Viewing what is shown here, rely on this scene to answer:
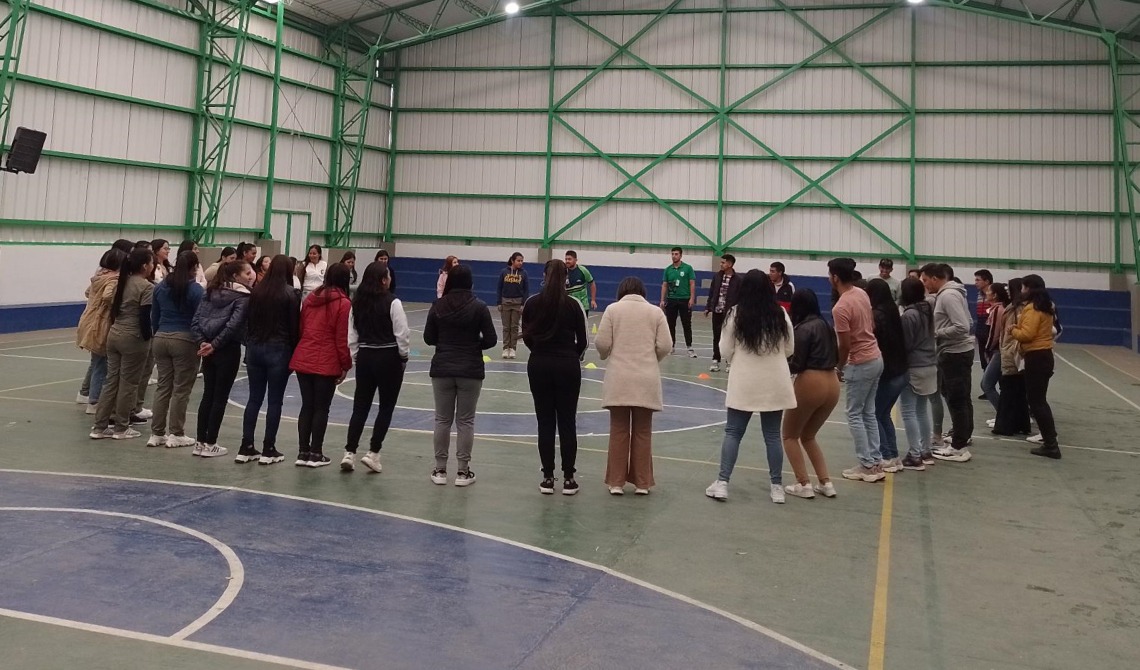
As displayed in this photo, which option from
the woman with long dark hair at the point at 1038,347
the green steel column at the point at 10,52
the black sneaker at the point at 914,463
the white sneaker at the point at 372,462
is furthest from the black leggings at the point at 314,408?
the green steel column at the point at 10,52

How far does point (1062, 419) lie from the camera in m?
11.5

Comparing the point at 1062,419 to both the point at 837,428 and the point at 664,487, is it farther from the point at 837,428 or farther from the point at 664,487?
the point at 664,487

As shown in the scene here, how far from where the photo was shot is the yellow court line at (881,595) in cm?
436

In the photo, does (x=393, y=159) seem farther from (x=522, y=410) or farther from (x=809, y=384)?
(x=809, y=384)

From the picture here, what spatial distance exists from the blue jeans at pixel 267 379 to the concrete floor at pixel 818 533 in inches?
13.2

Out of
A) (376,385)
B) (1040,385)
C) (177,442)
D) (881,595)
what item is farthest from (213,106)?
(881,595)

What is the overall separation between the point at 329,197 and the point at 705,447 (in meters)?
21.8

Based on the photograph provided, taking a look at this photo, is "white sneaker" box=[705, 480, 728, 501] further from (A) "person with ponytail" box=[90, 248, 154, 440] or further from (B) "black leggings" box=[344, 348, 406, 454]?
(A) "person with ponytail" box=[90, 248, 154, 440]

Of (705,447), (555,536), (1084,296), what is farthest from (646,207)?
(555,536)

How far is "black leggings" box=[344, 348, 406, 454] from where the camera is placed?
742 cm

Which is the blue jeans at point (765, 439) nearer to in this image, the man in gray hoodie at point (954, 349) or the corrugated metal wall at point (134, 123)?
the man in gray hoodie at point (954, 349)

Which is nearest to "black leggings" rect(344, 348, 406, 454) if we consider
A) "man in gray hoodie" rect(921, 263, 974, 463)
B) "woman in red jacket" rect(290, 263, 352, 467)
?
"woman in red jacket" rect(290, 263, 352, 467)

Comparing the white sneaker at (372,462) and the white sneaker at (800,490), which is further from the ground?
the white sneaker at (372,462)

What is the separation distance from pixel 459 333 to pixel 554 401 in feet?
3.06
